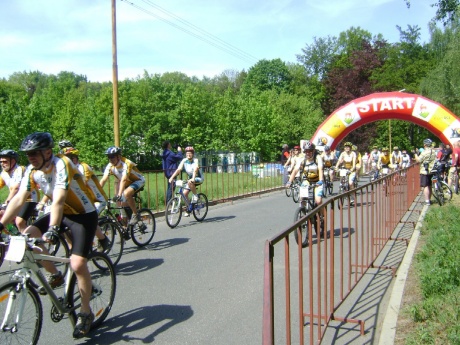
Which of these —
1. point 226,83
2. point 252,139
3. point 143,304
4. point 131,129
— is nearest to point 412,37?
point 252,139

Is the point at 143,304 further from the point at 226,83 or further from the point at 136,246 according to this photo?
the point at 226,83

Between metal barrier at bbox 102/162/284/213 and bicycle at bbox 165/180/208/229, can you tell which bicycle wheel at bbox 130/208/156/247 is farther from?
metal barrier at bbox 102/162/284/213

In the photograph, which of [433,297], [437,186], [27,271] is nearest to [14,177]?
[27,271]

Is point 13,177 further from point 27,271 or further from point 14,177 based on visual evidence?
point 27,271

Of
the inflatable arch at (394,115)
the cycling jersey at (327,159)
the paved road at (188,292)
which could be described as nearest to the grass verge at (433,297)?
the paved road at (188,292)

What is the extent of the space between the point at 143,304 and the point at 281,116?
5241 cm

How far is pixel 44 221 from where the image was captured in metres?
5.36

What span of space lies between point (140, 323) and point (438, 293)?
3261 mm

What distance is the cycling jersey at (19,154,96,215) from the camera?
487 centimetres

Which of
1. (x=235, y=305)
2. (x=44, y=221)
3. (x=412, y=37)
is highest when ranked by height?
(x=412, y=37)

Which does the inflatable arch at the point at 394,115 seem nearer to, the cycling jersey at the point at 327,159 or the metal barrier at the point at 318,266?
the cycling jersey at the point at 327,159

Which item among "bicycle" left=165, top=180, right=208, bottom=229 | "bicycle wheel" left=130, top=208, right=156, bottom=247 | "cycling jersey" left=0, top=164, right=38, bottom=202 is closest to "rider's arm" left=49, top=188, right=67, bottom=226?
"cycling jersey" left=0, top=164, right=38, bottom=202

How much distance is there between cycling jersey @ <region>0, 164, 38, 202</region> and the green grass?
5745mm

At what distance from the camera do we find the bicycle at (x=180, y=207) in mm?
11709
